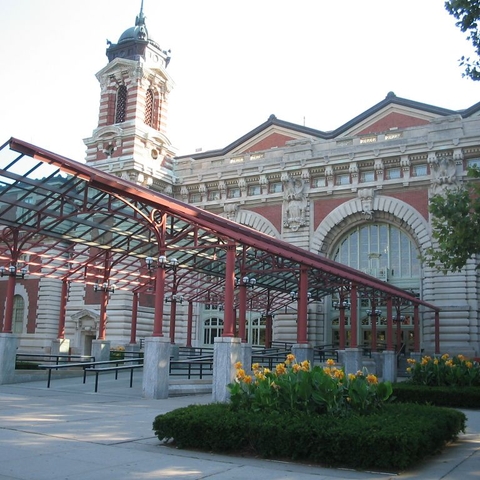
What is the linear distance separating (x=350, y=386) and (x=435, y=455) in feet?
5.80

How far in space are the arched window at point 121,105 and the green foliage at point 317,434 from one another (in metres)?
44.8

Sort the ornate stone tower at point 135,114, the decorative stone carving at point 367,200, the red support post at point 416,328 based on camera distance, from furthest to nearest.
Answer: the ornate stone tower at point 135,114 < the decorative stone carving at point 367,200 < the red support post at point 416,328

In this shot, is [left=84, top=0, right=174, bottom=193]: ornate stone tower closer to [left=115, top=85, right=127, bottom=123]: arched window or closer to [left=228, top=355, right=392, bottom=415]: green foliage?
[left=115, top=85, right=127, bottom=123]: arched window

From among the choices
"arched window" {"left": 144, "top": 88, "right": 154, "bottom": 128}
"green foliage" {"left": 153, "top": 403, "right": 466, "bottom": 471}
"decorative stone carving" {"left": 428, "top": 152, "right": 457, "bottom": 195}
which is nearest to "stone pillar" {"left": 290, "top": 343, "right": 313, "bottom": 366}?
"green foliage" {"left": 153, "top": 403, "right": 466, "bottom": 471}

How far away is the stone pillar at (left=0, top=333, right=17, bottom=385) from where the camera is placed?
23.2m

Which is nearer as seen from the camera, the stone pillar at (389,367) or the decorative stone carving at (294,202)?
the stone pillar at (389,367)

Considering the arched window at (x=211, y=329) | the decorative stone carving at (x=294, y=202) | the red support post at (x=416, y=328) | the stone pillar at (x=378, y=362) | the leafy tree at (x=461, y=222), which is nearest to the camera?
the leafy tree at (x=461, y=222)

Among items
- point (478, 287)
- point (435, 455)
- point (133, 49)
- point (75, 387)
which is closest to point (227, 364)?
point (75, 387)

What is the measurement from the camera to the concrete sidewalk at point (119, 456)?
26.6ft

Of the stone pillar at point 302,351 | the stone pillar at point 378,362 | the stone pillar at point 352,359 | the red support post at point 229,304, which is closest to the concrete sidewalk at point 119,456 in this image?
the red support post at point 229,304

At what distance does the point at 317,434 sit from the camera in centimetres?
896

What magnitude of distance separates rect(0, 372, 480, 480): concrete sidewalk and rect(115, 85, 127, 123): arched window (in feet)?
132

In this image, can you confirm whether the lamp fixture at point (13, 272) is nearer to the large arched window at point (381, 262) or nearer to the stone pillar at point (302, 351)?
the stone pillar at point (302, 351)

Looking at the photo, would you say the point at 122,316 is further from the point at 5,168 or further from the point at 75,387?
the point at 5,168
